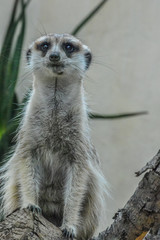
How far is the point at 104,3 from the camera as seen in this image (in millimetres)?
5152

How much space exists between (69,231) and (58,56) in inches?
38.5

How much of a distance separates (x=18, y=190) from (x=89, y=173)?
41cm

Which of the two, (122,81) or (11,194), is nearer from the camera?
(11,194)

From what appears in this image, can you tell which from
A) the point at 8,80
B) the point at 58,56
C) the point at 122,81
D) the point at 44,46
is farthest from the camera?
the point at 122,81

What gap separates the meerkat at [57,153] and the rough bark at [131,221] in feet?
1.51

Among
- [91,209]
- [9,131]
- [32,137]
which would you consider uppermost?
[9,131]

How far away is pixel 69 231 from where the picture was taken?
8.87 ft

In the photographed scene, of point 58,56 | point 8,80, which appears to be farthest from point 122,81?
point 58,56

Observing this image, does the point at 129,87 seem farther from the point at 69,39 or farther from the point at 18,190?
the point at 18,190

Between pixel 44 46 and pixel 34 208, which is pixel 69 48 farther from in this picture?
pixel 34 208

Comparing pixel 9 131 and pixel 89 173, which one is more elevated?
pixel 9 131

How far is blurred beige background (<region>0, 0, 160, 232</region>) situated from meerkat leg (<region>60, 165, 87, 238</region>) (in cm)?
207

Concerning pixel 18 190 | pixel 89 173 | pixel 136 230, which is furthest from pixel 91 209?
pixel 136 230

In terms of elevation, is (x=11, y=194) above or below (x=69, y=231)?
above
